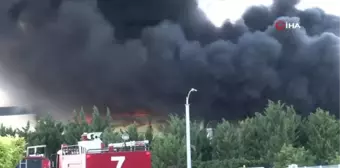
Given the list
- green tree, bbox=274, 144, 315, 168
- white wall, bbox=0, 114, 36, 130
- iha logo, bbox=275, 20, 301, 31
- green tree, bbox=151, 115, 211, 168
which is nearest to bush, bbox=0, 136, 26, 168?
green tree, bbox=274, 144, 315, 168

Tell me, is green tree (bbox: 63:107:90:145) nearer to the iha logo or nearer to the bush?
the iha logo

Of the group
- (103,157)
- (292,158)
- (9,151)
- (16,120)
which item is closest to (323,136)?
(292,158)

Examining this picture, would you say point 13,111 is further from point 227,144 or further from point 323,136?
point 323,136

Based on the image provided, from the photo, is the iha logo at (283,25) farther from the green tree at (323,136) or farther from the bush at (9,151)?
the bush at (9,151)

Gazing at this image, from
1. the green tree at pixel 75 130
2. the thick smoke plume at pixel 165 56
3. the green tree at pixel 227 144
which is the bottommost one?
the green tree at pixel 227 144

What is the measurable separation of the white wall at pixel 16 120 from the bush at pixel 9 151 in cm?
2908

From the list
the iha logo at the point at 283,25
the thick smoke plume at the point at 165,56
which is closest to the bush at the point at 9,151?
the thick smoke plume at the point at 165,56

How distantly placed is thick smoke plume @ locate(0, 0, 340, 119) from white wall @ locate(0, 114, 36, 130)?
131 centimetres

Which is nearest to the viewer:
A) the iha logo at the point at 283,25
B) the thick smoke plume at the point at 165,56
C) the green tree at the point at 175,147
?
the green tree at the point at 175,147

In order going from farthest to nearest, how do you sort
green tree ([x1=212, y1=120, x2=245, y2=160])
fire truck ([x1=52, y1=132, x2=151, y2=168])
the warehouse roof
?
the warehouse roof, green tree ([x1=212, y1=120, x2=245, y2=160]), fire truck ([x1=52, y1=132, x2=151, y2=168])

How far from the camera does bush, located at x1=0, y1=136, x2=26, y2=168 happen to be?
10805 mm

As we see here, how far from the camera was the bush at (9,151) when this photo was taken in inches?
425

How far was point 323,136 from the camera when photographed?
34.4 metres

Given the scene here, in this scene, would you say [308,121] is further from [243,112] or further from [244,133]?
[243,112]
